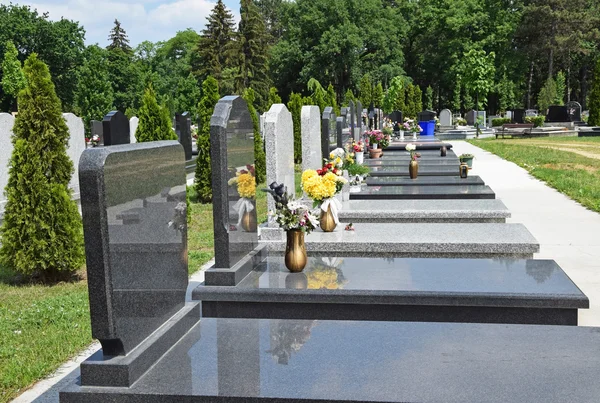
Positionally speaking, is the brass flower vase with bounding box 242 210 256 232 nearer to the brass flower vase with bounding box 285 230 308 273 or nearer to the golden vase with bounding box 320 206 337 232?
the brass flower vase with bounding box 285 230 308 273

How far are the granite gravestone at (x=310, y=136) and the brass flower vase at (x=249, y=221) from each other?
336cm

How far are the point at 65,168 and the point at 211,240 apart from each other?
3.10 m

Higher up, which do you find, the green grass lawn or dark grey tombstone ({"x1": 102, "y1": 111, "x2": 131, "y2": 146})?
dark grey tombstone ({"x1": 102, "y1": 111, "x2": 131, "y2": 146})

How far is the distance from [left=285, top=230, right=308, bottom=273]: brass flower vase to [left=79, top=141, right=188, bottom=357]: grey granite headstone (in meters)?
1.76

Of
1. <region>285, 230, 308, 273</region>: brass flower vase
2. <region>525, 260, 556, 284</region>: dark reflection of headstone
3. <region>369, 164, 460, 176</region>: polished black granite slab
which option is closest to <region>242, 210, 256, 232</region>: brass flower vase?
<region>285, 230, 308, 273</region>: brass flower vase

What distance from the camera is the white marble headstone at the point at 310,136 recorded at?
990cm

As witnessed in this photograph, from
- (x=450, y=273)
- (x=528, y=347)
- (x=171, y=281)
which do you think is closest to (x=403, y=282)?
(x=450, y=273)

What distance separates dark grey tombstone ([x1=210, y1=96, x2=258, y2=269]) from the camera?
570 centimetres

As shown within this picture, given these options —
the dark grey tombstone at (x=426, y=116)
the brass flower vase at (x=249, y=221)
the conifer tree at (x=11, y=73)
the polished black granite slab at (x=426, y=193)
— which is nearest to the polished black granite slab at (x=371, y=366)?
the brass flower vase at (x=249, y=221)

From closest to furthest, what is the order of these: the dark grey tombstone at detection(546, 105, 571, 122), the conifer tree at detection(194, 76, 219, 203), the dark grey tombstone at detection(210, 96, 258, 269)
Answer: the dark grey tombstone at detection(210, 96, 258, 269)
the conifer tree at detection(194, 76, 219, 203)
the dark grey tombstone at detection(546, 105, 571, 122)

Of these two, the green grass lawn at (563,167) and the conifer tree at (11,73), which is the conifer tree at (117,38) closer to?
the conifer tree at (11,73)

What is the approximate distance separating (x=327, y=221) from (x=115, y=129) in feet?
23.5

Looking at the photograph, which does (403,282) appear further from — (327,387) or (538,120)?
(538,120)

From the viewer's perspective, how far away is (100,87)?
141 ft
